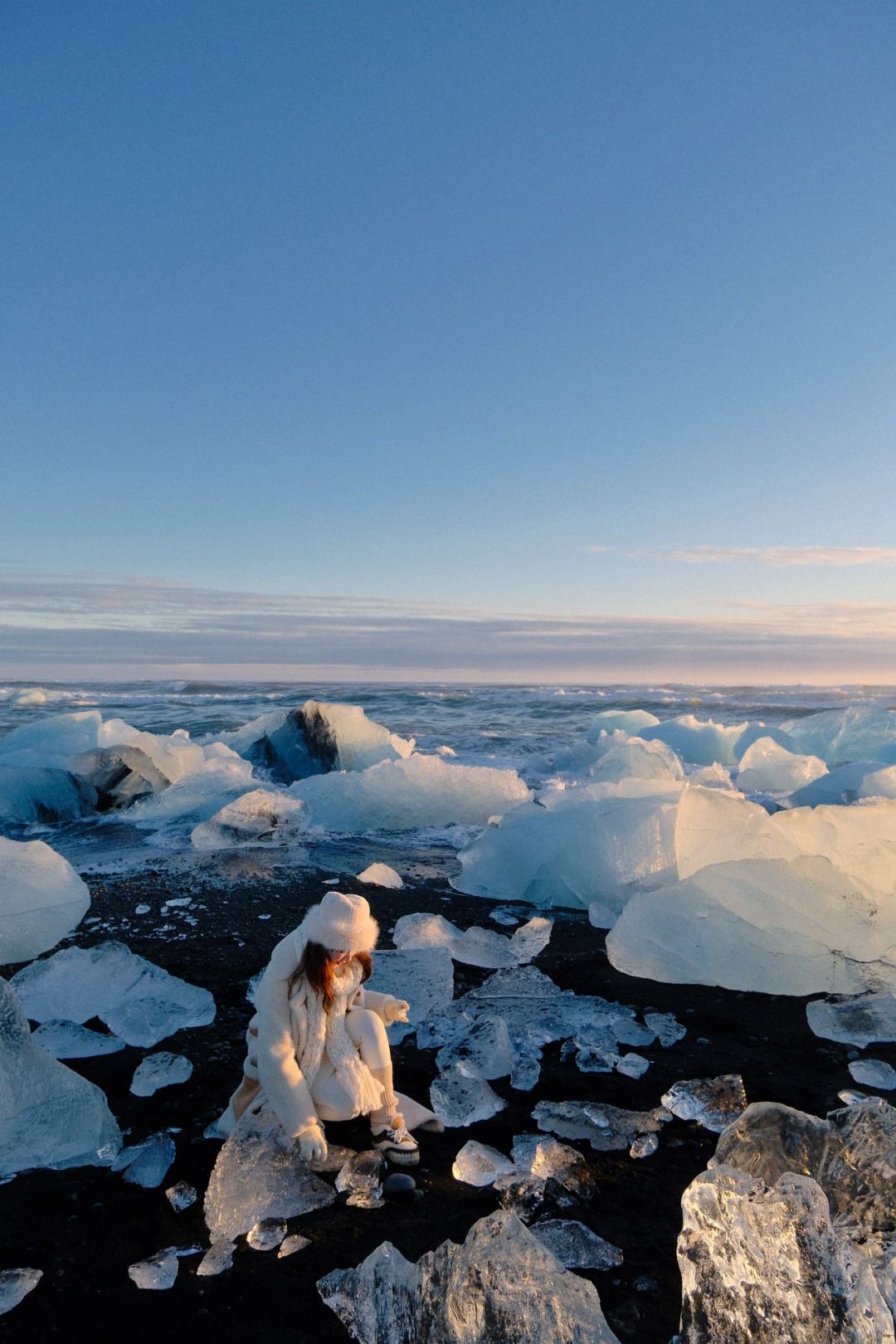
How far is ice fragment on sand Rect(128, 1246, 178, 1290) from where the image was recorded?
212cm

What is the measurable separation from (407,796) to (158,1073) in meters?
5.13

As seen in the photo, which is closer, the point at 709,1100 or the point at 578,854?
the point at 709,1100

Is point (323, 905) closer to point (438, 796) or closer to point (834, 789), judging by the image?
point (438, 796)

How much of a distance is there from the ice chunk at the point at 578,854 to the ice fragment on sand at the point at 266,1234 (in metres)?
3.51

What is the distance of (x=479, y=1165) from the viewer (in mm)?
2619

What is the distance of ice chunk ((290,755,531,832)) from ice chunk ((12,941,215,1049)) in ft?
13.0

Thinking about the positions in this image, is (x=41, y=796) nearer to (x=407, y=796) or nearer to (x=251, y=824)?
(x=251, y=824)

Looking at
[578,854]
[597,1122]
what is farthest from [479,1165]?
[578,854]

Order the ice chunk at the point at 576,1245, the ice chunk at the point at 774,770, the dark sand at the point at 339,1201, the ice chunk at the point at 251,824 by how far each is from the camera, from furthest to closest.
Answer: the ice chunk at the point at 774,770
the ice chunk at the point at 251,824
the ice chunk at the point at 576,1245
the dark sand at the point at 339,1201

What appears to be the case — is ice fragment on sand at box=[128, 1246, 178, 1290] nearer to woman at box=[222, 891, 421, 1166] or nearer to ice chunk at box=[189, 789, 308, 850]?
woman at box=[222, 891, 421, 1166]

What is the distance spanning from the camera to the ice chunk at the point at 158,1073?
3.12 m

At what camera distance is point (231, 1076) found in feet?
10.6

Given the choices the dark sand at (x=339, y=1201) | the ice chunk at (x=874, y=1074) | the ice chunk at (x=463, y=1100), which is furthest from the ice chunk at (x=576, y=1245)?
the ice chunk at (x=874, y=1074)

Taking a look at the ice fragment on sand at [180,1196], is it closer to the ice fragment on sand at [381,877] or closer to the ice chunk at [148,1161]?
the ice chunk at [148,1161]
